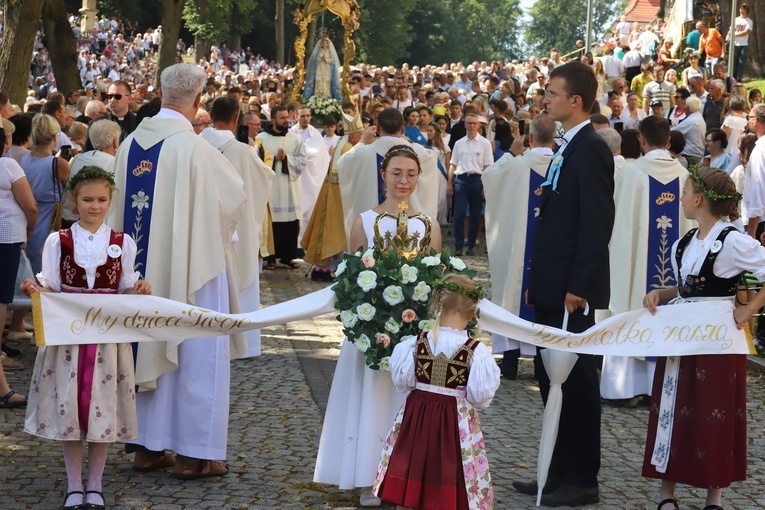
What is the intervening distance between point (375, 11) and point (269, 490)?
62.9m

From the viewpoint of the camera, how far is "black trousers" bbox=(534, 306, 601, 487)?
6.11 meters

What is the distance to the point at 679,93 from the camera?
19281 mm

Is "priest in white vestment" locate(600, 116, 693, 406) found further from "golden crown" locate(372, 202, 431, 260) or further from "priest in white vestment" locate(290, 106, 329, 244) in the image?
"priest in white vestment" locate(290, 106, 329, 244)

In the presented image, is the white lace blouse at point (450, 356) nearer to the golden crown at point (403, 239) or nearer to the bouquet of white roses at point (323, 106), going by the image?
the golden crown at point (403, 239)

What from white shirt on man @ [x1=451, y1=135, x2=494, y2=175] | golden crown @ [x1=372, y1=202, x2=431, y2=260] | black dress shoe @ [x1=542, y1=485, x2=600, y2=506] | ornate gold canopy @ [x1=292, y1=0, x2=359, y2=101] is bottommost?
black dress shoe @ [x1=542, y1=485, x2=600, y2=506]

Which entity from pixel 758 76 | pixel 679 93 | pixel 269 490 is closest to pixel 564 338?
pixel 269 490

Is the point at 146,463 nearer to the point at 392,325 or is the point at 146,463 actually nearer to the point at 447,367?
the point at 392,325

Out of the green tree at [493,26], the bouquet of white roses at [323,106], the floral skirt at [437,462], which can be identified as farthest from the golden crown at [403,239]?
the green tree at [493,26]

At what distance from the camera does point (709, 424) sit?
224 inches

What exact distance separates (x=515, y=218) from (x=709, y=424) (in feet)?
15.2

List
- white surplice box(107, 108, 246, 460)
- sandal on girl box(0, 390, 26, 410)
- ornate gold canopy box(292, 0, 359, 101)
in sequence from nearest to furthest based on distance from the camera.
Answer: white surplice box(107, 108, 246, 460), sandal on girl box(0, 390, 26, 410), ornate gold canopy box(292, 0, 359, 101)

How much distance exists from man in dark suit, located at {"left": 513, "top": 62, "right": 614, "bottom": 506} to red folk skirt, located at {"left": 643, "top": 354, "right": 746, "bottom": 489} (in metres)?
0.46

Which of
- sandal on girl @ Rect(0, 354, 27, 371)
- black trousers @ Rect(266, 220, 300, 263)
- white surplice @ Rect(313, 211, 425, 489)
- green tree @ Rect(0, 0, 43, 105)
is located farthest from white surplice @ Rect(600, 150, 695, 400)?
green tree @ Rect(0, 0, 43, 105)

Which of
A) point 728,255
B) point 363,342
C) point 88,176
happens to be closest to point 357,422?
point 363,342
